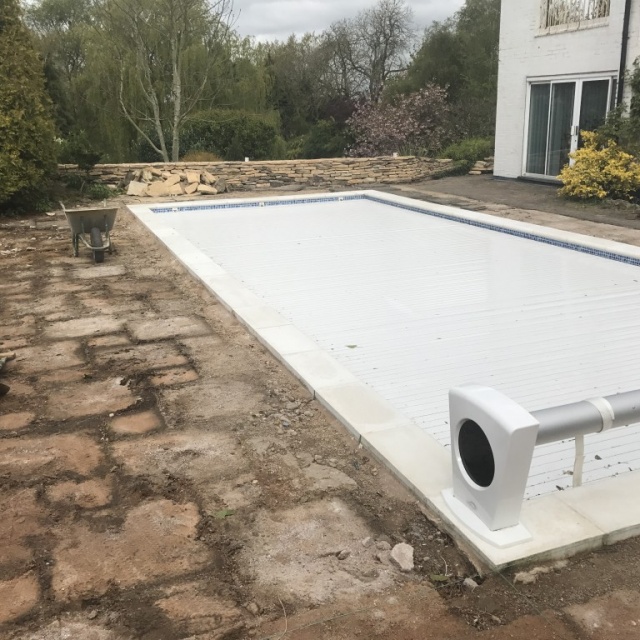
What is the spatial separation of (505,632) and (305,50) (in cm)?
2336

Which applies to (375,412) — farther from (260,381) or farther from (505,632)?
(505,632)

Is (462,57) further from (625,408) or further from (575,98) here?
(625,408)

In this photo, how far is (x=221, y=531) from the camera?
240 centimetres

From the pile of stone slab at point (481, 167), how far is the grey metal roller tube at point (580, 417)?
12230 millimetres

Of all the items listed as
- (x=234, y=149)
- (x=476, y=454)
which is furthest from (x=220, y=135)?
(x=476, y=454)

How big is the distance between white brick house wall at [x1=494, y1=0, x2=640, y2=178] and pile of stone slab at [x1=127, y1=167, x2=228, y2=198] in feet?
17.7

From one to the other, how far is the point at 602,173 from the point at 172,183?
283 inches

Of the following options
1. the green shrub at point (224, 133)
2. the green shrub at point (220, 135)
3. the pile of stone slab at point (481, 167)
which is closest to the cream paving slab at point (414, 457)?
the pile of stone slab at point (481, 167)

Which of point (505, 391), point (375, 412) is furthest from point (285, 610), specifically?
point (505, 391)

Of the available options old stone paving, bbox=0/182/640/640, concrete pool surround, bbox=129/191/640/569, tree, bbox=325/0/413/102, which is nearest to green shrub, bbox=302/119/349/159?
tree, bbox=325/0/413/102

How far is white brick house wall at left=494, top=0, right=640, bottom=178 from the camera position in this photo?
10391 mm

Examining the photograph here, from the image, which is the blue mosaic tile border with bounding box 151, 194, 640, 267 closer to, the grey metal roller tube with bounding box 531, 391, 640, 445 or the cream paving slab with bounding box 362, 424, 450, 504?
the cream paving slab with bounding box 362, 424, 450, 504

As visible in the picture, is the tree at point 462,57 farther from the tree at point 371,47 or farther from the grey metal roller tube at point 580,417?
the grey metal roller tube at point 580,417

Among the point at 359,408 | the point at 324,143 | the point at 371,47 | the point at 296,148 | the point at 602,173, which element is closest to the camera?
the point at 359,408
